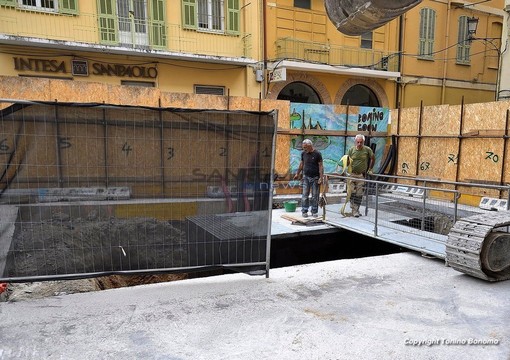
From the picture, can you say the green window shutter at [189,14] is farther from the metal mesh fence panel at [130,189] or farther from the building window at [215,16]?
the metal mesh fence panel at [130,189]

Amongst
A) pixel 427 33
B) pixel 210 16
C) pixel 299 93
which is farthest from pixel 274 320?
pixel 427 33

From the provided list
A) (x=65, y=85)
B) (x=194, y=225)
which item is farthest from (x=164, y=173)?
(x=65, y=85)

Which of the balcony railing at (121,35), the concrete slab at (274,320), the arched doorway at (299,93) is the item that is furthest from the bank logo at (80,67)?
the concrete slab at (274,320)

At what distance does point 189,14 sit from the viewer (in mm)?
14477

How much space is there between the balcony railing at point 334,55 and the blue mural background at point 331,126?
446 centimetres

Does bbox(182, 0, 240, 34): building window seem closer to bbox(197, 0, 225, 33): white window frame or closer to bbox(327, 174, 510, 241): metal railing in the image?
bbox(197, 0, 225, 33): white window frame

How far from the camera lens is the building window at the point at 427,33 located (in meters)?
18.7

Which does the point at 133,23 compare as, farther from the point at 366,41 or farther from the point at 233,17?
the point at 366,41

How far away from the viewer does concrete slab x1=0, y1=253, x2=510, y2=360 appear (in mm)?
2936

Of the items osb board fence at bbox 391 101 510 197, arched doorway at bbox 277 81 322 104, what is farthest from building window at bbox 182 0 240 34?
osb board fence at bbox 391 101 510 197

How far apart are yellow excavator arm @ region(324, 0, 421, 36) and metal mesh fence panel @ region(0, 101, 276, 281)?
1536mm

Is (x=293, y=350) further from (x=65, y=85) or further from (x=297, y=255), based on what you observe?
(x=65, y=85)

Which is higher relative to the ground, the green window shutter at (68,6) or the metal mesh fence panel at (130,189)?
the green window shutter at (68,6)

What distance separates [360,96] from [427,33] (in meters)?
4.76
